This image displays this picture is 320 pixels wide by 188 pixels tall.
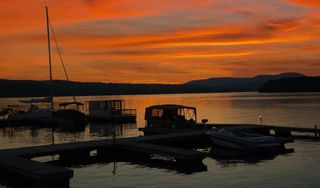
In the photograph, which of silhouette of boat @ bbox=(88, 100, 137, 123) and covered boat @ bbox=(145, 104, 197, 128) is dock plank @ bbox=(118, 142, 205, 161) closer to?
covered boat @ bbox=(145, 104, 197, 128)

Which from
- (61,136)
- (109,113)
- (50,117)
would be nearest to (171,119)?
(61,136)

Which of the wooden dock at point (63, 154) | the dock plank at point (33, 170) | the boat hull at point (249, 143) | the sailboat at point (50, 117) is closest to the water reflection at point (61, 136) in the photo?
the sailboat at point (50, 117)

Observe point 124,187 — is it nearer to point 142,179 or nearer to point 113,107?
point 142,179

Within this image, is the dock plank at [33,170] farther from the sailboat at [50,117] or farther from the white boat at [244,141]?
the sailboat at [50,117]

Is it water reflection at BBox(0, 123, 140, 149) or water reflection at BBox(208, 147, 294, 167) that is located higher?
water reflection at BBox(0, 123, 140, 149)

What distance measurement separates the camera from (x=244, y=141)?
31.8 meters

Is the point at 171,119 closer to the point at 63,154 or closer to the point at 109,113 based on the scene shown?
the point at 63,154

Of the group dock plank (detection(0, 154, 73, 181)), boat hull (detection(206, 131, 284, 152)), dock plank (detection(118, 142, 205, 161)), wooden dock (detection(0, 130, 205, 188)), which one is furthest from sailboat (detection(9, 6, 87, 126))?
dock plank (detection(0, 154, 73, 181))

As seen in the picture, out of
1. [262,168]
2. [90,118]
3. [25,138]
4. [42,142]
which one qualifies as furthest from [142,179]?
[90,118]

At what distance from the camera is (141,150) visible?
2964cm

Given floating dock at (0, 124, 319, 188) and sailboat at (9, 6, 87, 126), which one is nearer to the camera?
floating dock at (0, 124, 319, 188)

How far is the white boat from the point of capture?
103ft

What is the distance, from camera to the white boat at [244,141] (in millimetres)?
31438

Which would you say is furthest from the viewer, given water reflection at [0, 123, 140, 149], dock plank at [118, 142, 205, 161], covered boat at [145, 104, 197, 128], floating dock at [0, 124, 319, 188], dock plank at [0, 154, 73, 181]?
water reflection at [0, 123, 140, 149]
